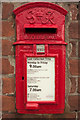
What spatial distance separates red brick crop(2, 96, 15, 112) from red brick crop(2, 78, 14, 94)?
38mm

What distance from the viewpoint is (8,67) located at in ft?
2.56

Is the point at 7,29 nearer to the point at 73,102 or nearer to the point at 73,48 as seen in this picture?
the point at 73,48

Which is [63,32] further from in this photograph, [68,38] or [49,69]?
[49,69]

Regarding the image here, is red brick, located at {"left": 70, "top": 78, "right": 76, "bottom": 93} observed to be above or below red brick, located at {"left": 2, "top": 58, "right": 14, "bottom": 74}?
below

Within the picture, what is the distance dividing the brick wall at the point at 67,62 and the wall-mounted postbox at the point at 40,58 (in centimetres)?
6

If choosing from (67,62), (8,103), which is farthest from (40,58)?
(8,103)

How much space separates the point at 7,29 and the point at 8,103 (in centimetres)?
46

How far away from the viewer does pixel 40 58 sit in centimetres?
72

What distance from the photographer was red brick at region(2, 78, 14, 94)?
0.78 meters

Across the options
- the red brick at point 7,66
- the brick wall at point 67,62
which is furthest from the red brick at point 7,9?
the red brick at point 7,66

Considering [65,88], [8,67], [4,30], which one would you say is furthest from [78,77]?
[4,30]

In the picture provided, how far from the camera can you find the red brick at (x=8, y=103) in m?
A: 0.78

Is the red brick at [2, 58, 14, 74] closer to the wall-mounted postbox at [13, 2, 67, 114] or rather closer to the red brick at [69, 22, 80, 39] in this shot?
the wall-mounted postbox at [13, 2, 67, 114]

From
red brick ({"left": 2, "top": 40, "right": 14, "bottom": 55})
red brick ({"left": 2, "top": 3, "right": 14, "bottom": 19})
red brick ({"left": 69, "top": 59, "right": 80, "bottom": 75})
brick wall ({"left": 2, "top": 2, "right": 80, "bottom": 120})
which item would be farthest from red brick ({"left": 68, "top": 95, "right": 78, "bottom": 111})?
red brick ({"left": 2, "top": 3, "right": 14, "bottom": 19})
